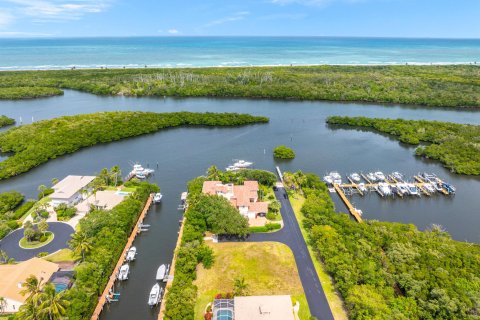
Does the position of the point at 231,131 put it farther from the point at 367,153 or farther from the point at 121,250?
the point at 121,250

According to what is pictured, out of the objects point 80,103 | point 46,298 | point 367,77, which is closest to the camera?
point 46,298

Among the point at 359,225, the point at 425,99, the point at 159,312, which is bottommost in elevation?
the point at 159,312

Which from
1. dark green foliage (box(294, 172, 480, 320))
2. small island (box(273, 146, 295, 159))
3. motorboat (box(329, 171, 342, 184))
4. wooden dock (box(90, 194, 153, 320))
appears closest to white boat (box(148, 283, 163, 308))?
wooden dock (box(90, 194, 153, 320))

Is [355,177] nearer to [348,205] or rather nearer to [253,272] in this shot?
[348,205]

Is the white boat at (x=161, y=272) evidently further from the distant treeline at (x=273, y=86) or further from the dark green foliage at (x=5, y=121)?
the distant treeline at (x=273, y=86)

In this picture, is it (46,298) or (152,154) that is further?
(152,154)

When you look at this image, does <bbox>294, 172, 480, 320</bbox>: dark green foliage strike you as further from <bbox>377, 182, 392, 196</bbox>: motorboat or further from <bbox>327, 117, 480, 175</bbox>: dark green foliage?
<bbox>327, 117, 480, 175</bbox>: dark green foliage

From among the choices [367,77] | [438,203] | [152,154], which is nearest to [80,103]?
[152,154]

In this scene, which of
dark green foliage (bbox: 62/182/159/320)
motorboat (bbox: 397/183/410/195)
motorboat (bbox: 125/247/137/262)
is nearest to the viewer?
dark green foliage (bbox: 62/182/159/320)
